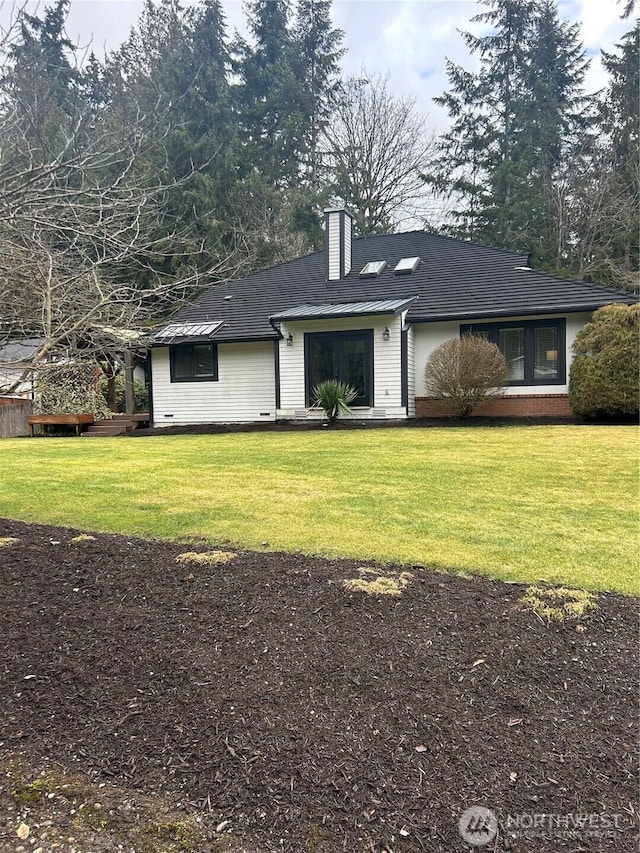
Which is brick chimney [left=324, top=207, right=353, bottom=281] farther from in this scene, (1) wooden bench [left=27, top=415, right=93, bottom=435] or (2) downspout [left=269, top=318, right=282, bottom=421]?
(1) wooden bench [left=27, top=415, right=93, bottom=435]

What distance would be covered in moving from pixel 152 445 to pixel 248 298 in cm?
744

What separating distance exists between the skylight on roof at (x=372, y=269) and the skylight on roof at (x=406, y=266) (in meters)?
0.46

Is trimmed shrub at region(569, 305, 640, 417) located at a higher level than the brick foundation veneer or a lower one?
higher

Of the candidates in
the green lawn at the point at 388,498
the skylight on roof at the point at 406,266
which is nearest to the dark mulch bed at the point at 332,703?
the green lawn at the point at 388,498

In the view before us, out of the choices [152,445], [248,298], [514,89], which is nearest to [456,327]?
[248,298]

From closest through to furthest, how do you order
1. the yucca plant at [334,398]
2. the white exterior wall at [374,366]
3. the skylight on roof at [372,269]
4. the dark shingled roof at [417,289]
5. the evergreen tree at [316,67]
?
the yucca plant at [334,398] → the dark shingled roof at [417,289] → the white exterior wall at [374,366] → the skylight on roof at [372,269] → the evergreen tree at [316,67]

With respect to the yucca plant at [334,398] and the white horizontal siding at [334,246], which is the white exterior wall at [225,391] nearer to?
the yucca plant at [334,398]

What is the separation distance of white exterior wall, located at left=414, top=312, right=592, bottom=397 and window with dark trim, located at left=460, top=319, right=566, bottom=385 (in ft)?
0.33

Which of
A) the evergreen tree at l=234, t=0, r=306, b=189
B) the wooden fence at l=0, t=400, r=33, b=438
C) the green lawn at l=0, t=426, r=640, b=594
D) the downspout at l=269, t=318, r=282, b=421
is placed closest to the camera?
the green lawn at l=0, t=426, r=640, b=594

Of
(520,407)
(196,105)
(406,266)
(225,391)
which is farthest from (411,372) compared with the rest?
(196,105)

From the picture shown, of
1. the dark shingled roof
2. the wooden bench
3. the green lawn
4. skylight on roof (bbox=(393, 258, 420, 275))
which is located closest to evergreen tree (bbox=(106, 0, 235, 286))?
the dark shingled roof

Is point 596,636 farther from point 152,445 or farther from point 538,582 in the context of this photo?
point 152,445

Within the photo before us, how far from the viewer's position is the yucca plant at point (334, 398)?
12.6m

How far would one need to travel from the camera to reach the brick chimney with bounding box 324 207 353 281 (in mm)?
15688
